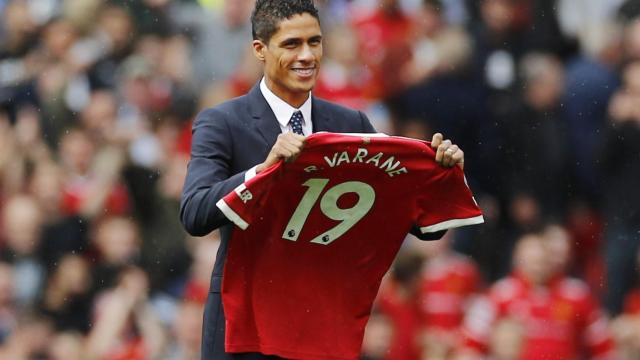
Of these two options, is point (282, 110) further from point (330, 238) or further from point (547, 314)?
point (547, 314)

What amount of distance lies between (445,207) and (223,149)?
2.06ft

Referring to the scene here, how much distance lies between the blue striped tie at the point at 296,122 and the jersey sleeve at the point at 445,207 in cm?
37

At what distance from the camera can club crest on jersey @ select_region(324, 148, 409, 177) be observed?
4219 millimetres

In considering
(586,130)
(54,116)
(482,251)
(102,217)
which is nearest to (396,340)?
(482,251)

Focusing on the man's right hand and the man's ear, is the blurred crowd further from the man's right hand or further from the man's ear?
the man's right hand

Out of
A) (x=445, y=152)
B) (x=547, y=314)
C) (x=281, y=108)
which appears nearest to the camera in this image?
(x=445, y=152)

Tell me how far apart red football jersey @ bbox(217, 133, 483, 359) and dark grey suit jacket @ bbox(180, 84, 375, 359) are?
8cm

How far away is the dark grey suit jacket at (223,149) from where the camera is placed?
4207mm

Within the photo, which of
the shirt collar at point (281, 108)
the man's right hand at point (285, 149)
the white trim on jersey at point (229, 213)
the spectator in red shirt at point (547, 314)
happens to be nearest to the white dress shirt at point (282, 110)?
the shirt collar at point (281, 108)

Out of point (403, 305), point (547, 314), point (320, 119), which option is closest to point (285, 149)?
point (320, 119)

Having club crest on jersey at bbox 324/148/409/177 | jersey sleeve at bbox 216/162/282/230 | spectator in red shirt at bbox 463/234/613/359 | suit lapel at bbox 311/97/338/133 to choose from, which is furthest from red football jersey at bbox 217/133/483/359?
spectator in red shirt at bbox 463/234/613/359

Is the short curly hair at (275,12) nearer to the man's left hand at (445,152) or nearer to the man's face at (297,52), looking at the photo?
the man's face at (297,52)

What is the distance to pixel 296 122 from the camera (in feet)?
14.4

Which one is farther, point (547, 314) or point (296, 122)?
point (547, 314)
